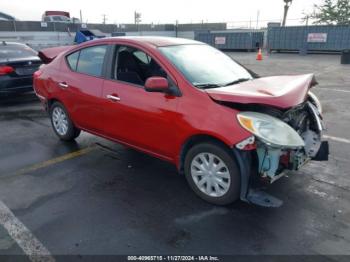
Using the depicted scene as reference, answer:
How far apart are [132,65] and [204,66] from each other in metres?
1.00

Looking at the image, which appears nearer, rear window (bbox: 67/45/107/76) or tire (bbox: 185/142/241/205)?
tire (bbox: 185/142/241/205)

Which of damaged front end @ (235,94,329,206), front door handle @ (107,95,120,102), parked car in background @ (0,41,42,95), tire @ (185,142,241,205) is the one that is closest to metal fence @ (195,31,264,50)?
parked car in background @ (0,41,42,95)

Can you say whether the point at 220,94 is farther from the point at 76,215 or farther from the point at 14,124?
the point at 14,124

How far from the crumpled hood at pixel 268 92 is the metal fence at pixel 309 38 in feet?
73.7

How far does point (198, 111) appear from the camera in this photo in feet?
11.2

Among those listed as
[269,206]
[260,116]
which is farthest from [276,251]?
[260,116]

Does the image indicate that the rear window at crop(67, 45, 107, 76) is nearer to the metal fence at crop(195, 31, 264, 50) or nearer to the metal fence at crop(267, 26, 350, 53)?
the metal fence at crop(267, 26, 350, 53)

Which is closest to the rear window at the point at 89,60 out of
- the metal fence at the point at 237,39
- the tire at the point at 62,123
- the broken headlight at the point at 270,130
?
the tire at the point at 62,123

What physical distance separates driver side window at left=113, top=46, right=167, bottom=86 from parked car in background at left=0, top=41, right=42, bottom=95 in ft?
15.0

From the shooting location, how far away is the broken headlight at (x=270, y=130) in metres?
3.08

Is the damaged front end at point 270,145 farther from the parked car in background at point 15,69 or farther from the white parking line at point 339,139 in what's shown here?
the parked car in background at point 15,69

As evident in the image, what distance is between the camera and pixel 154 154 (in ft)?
13.2

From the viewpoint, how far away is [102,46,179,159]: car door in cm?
372

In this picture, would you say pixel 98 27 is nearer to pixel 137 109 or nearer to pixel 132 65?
pixel 132 65
